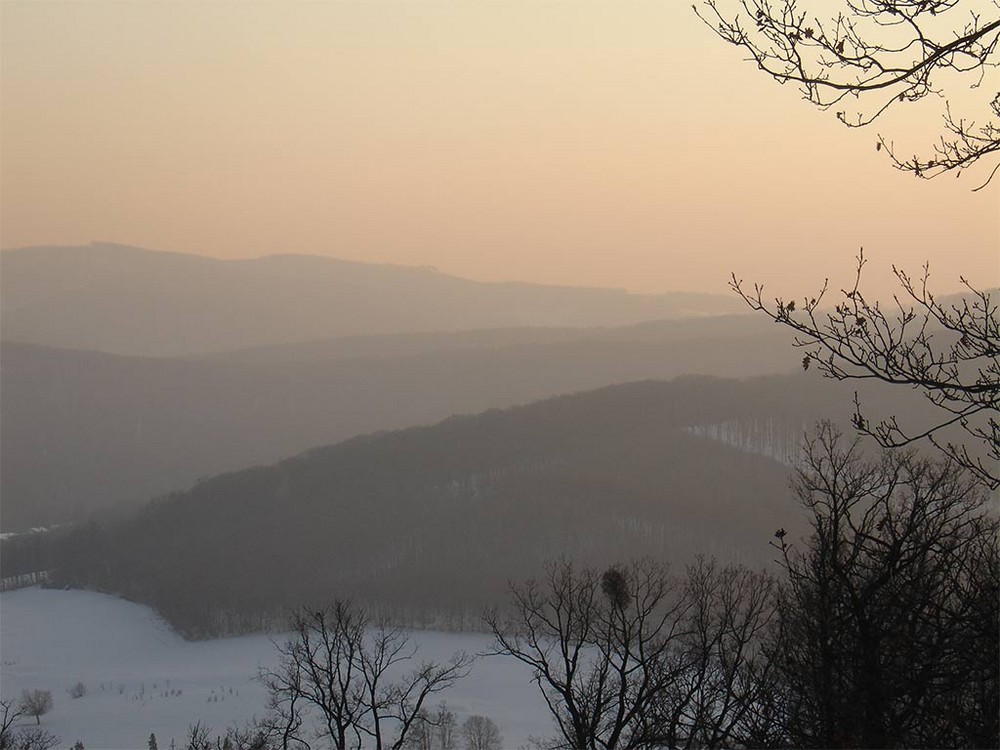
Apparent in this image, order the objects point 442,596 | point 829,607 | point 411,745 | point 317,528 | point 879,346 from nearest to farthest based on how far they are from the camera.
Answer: point 879,346 < point 829,607 < point 411,745 < point 442,596 < point 317,528

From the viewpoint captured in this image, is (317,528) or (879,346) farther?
(317,528)

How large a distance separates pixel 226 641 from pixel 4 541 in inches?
2677

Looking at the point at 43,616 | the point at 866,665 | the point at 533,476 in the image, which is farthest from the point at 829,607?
the point at 533,476

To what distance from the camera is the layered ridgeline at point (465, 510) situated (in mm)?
98625

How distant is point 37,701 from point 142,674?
1238 centimetres

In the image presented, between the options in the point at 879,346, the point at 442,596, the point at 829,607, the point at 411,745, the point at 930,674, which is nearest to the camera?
the point at 879,346

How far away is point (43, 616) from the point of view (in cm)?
9900

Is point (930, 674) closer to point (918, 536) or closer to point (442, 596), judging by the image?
point (918, 536)

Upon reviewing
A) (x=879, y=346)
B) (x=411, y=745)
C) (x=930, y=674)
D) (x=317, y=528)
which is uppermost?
(x=317, y=528)

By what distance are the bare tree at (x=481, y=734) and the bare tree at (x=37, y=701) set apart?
2416 centimetres

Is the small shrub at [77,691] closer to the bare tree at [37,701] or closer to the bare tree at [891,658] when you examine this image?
the bare tree at [37,701]

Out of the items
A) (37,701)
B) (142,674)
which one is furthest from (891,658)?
(142,674)

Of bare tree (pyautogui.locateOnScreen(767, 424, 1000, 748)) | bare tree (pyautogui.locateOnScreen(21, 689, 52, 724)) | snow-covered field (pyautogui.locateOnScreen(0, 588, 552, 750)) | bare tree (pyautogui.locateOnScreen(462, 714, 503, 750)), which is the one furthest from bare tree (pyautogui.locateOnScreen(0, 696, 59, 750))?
bare tree (pyautogui.locateOnScreen(21, 689, 52, 724))

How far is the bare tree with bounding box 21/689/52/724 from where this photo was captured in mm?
62406
